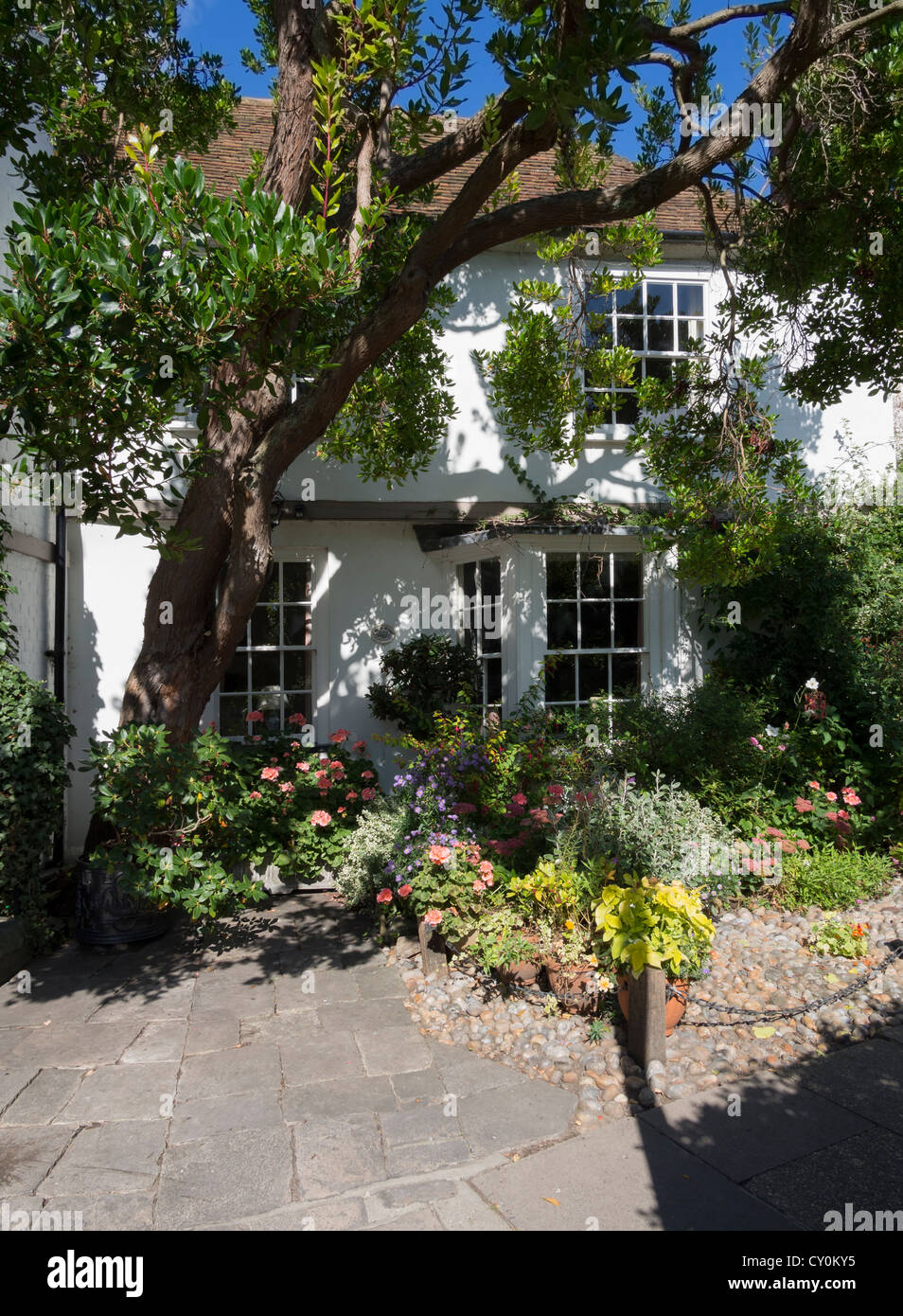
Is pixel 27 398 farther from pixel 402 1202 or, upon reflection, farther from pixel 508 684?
pixel 508 684

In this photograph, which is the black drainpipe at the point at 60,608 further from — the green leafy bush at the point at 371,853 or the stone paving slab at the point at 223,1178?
the stone paving slab at the point at 223,1178

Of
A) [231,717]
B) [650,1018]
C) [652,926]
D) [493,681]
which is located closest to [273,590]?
[231,717]

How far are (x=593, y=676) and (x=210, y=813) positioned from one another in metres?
4.54

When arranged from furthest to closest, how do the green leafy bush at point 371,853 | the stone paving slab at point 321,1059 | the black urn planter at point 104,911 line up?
1. the green leafy bush at point 371,853
2. the black urn planter at point 104,911
3. the stone paving slab at point 321,1059

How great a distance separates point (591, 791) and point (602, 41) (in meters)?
4.28

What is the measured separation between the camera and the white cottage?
7.76 m

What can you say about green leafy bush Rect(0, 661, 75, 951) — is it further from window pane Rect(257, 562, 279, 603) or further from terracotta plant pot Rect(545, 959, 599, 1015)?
terracotta plant pot Rect(545, 959, 599, 1015)

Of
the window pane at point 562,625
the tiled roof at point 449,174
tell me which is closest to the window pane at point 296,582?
the window pane at point 562,625

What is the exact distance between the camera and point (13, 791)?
5.37 meters

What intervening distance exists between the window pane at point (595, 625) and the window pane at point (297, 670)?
2820 mm

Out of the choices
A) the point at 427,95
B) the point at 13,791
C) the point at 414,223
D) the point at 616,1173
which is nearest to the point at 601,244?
the point at 414,223

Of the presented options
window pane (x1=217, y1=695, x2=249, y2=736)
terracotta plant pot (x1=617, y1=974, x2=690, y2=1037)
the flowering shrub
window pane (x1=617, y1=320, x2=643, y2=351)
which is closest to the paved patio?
terracotta plant pot (x1=617, y1=974, x2=690, y2=1037)

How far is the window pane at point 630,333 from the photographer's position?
28.8ft

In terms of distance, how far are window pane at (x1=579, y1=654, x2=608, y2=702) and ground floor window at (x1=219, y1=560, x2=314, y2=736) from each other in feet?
9.04
